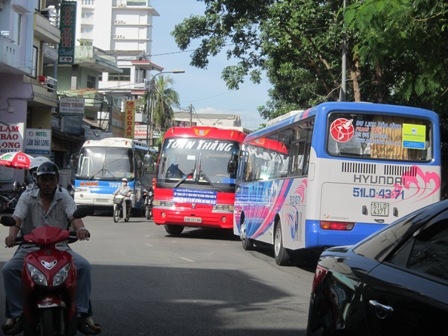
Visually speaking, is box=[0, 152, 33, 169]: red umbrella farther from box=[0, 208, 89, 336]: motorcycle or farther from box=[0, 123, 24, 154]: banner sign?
box=[0, 208, 89, 336]: motorcycle

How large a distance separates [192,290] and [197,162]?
998 cm

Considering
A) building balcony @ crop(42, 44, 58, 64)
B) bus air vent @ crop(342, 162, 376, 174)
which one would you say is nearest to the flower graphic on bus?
bus air vent @ crop(342, 162, 376, 174)

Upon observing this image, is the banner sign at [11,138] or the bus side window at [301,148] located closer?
the bus side window at [301,148]

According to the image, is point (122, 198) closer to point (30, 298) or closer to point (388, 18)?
point (388, 18)

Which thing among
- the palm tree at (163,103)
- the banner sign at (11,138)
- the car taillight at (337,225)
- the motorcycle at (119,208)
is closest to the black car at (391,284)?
the car taillight at (337,225)

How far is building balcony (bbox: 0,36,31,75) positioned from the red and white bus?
39.8 ft

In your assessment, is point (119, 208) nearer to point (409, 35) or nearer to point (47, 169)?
point (409, 35)

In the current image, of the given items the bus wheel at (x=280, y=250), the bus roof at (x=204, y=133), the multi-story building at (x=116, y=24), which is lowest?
the bus wheel at (x=280, y=250)

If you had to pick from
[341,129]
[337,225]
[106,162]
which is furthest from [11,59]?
[337,225]

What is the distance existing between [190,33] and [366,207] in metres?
14.2

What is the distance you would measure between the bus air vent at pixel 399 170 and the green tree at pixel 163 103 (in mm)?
53887

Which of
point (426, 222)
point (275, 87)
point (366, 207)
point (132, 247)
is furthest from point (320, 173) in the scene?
point (275, 87)

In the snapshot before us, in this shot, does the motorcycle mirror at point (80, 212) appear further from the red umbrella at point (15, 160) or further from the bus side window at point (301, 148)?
the red umbrella at point (15, 160)

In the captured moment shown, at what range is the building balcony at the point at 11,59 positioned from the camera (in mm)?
29322
